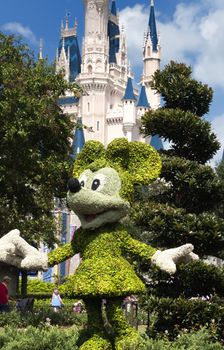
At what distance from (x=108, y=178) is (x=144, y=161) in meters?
0.85

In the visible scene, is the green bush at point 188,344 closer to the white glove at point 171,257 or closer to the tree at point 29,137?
the white glove at point 171,257

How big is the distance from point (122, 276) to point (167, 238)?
8.88 ft

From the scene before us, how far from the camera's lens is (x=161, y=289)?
9.31 m

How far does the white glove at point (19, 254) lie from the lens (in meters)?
6.96

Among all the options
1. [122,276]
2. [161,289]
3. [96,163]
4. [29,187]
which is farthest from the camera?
[29,187]

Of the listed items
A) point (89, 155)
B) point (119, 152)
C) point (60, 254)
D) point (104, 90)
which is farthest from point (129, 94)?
point (60, 254)

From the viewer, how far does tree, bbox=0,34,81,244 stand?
15.3 m

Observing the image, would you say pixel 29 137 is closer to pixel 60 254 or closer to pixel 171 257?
pixel 60 254

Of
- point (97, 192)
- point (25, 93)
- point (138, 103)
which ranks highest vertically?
point (138, 103)

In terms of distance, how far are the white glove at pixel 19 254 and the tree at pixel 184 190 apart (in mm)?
2593

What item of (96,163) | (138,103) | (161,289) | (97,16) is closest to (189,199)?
(161,289)

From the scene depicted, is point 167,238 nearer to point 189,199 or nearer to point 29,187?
point 189,199

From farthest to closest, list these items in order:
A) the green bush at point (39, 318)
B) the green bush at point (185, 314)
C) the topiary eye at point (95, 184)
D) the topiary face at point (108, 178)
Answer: the green bush at point (39, 318)
the green bush at point (185, 314)
the topiary eye at point (95, 184)
the topiary face at point (108, 178)

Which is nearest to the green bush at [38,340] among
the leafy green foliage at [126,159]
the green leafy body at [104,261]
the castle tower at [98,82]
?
the green leafy body at [104,261]
